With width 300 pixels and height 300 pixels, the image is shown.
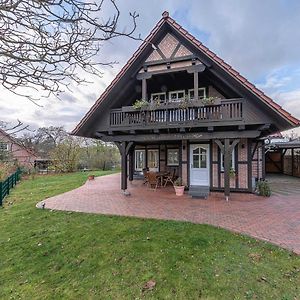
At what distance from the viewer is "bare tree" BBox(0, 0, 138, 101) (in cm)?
227

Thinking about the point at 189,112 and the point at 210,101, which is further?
the point at 189,112

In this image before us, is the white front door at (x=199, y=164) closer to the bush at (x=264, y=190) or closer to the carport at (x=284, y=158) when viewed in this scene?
the bush at (x=264, y=190)

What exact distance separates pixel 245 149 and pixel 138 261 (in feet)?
23.9

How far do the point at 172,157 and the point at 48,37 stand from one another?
1020cm

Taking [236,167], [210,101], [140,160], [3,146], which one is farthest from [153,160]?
[3,146]

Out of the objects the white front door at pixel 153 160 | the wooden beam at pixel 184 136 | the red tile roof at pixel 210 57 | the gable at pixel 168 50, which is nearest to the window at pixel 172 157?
the white front door at pixel 153 160

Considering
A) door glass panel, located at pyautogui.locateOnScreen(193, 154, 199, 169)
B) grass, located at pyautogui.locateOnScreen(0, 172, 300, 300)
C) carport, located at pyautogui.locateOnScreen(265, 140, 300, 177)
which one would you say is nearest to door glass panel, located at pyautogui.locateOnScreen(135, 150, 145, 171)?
door glass panel, located at pyautogui.locateOnScreen(193, 154, 199, 169)

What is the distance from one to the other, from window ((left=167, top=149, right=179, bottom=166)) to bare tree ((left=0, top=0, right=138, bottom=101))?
9.91 meters

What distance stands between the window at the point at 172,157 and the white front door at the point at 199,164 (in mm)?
1551

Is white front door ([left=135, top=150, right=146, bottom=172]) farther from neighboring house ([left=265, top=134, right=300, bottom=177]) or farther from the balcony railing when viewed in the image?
neighboring house ([left=265, top=134, right=300, bottom=177])

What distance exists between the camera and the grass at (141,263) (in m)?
3.33

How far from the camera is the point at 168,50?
8938 millimetres

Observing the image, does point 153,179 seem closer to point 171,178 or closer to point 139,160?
point 171,178

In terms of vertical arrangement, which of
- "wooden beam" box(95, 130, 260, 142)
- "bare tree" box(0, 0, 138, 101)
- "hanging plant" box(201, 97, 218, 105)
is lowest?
"wooden beam" box(95, 130, 260, 142)
